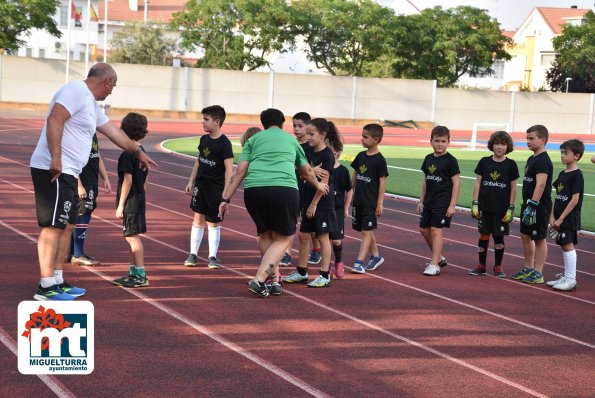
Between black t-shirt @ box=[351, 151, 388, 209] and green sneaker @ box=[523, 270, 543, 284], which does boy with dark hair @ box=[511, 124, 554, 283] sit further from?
black t-shirt @ box=[351, 151, 388, 209]

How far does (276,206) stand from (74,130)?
1935mm

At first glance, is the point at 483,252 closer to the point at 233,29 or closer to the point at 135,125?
the point at 135,125

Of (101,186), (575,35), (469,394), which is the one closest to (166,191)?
(101,186)

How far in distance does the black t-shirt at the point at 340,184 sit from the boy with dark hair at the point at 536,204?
6.27 ft

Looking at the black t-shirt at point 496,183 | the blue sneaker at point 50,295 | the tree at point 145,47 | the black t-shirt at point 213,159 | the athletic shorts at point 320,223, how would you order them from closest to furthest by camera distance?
1. the blue sneaker at point 50,295
2. the athletic shorts at point 320,223
3. the black t-shirt at point 213,159
4. the black t-shirt at point 496,183
5. the tree at point 145,47

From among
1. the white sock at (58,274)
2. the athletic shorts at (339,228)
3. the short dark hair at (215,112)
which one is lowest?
the white sock at (58,274)

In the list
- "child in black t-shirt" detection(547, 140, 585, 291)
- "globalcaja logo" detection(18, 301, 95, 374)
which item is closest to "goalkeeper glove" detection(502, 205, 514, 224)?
"child in black t-shirt" detection(547, 140, 585, 291)

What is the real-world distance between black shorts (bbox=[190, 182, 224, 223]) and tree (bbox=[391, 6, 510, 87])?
48.6 metres

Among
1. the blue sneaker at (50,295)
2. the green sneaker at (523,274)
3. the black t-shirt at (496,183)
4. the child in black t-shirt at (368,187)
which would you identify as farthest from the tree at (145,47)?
the blue sneaker at (50,295)

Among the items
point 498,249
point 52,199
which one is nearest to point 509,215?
point 498,249

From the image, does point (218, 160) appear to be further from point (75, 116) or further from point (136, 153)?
point (75, 116)

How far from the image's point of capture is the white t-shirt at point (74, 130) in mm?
7941

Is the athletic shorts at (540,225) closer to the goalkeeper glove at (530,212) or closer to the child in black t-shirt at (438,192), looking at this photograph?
the goalkeeper glove at (530,212)

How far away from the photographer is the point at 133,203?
30.3ft
